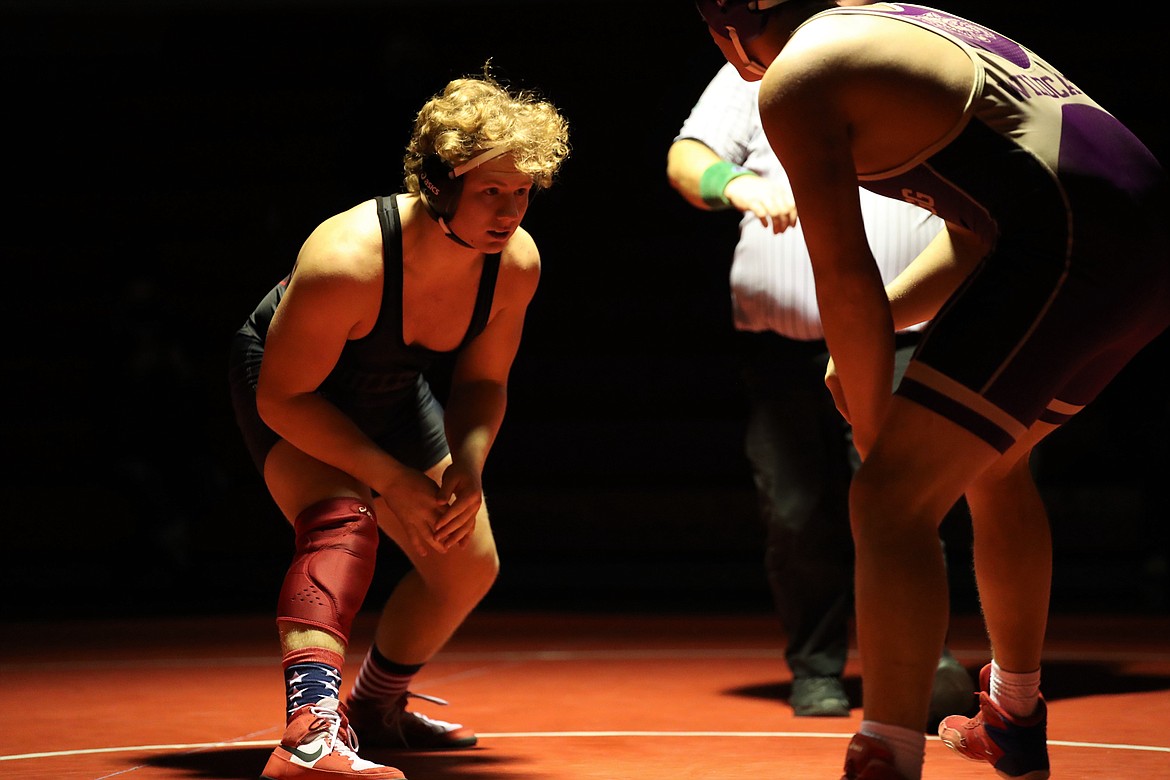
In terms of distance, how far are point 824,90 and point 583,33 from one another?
711 centimetres

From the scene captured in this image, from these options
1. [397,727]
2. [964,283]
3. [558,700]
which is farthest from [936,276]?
[558,700]

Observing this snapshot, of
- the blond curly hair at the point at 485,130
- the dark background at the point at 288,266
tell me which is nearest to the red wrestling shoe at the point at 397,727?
the blond curly hair at the point at 485,130

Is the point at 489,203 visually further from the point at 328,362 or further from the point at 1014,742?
the point at 1014,742

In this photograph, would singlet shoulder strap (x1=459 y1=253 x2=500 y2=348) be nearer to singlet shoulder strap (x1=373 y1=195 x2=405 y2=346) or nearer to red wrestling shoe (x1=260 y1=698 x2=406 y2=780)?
singlet shoulder strap (x1=373 y1=195 x2=405 y2=346)

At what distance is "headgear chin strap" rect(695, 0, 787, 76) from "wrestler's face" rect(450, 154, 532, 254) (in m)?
0.47

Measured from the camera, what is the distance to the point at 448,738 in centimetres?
284

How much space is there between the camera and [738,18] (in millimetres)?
2123

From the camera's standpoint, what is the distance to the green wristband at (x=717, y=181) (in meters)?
3.12

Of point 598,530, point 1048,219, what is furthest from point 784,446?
point 598,530

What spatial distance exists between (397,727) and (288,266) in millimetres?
4224

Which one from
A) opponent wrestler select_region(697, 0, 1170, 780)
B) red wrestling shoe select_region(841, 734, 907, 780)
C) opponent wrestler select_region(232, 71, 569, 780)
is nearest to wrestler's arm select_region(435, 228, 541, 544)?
opponent wrestler select_region(232, 71, 569, 780)

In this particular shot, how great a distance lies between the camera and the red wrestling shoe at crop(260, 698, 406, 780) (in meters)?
2.23

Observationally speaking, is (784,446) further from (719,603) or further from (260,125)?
(260,125)

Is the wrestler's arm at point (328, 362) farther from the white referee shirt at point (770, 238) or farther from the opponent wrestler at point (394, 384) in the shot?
the white referee shirt at point (770, 238)
